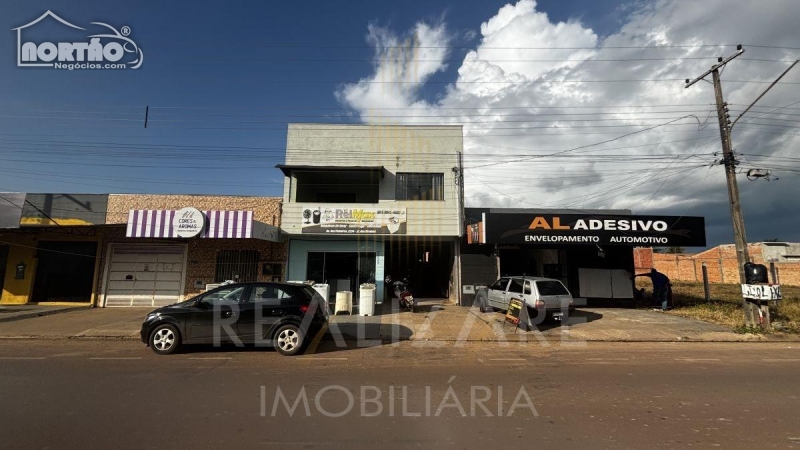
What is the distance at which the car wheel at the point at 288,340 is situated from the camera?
8.03 metres

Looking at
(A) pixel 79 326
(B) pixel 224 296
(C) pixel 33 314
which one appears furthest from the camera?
(C) pixel 33 314

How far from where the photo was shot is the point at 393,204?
16.9 m

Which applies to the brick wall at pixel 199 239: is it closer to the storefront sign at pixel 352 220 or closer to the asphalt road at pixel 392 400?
the storefront sign at pixel 352 220

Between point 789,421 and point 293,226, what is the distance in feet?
49.9

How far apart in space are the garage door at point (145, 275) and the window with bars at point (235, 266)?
1607 mm

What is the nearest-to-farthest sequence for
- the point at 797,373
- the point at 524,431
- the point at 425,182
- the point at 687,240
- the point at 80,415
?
1. the point at 524,431
2. the point at 80,415
3. the point at 797,373
4. the point at 687,240
5. the point at 425,182

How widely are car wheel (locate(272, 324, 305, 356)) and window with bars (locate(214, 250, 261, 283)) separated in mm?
8850

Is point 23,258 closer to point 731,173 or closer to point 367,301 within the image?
point 367,301

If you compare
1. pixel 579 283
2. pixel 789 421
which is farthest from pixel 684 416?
pixel 579 283

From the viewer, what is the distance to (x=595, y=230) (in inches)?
590

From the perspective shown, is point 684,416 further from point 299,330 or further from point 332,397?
point 299,330

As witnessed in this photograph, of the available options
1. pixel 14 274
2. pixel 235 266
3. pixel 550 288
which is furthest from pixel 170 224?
pixel 550 288

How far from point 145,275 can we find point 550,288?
1634 centimetres

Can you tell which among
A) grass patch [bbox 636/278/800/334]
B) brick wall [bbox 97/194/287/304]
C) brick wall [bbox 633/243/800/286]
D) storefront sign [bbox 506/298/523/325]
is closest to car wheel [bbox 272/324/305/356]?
storefront sign [bbox 506/298/523/325]
